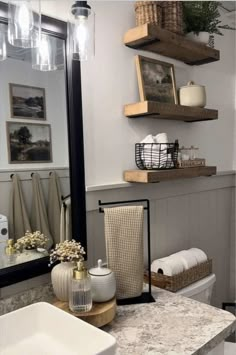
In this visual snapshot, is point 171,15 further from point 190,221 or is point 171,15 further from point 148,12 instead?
point 190,221

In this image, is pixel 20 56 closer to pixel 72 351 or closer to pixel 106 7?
pixel 106 7

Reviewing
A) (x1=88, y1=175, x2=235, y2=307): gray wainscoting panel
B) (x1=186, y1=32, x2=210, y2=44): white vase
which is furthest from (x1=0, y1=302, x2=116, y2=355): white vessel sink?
(x1=186, y1=32, x2=210, y2=44): white vase

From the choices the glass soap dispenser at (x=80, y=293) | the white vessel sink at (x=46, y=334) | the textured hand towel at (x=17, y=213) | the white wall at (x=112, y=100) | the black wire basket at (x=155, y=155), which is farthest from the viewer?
the black wire basket at (x=155, y=155)

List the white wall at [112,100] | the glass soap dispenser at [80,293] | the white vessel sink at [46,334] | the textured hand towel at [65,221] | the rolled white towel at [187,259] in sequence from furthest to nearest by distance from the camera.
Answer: the rolled white towel at [187,259] → the white wall at [112,100] → the textured hand towel at [65,221] → the glass soap dispenser at [80,293] → the white vessel sink at [46,334]

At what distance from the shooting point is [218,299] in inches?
89.0

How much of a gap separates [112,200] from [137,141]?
13.1 inches

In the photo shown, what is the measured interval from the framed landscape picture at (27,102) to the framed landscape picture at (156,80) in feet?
1.76

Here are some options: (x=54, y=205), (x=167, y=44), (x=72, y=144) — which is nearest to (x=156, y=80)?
(x=167, y=44)

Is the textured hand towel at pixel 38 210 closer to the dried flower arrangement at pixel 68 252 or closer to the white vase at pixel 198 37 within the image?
the dried flower arrangement at pixel 68 252

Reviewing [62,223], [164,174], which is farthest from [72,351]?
[164,174]

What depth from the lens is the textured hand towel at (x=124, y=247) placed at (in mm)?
1247

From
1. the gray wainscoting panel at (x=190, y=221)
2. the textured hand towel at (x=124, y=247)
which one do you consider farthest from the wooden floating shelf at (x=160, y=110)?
the textured hand towel at (x=124, y=247)

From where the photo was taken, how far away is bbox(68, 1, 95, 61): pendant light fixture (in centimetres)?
121

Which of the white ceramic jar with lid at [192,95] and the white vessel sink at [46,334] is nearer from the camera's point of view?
the white vessel sink at [46,334]
